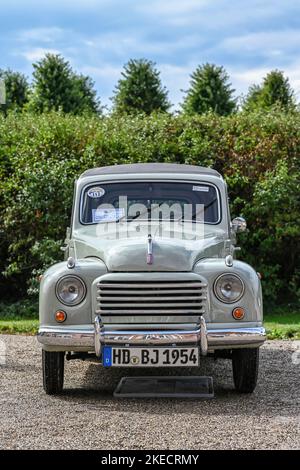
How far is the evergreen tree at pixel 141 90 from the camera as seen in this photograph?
27094 mm

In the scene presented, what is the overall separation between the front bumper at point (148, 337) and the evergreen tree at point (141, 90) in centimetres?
2059

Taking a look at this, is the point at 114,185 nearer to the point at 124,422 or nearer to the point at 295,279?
the point at 124,422

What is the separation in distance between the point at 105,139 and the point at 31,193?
1.73 meters

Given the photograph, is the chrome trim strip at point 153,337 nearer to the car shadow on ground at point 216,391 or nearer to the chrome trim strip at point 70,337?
the chrome trim strip at point 70,337

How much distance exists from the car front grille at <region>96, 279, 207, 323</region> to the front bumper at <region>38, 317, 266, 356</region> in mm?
126

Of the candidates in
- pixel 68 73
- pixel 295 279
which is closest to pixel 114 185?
pixel 295 279

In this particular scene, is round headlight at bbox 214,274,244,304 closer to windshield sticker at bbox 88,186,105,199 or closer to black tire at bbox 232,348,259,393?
black tire at bbox 232,348,259,393

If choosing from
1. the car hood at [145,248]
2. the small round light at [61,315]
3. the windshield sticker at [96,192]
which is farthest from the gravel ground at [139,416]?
the windshield sticker at [96,192]

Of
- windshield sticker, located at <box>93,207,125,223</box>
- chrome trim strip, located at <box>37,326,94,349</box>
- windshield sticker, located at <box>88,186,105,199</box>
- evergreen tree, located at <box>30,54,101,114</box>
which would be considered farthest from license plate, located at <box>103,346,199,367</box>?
evergreen tree, located at <box>30,54,101,114</box>

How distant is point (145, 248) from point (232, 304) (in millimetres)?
846

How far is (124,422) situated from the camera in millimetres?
6070

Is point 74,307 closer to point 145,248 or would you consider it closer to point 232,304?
point 145,248

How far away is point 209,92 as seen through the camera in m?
27.3

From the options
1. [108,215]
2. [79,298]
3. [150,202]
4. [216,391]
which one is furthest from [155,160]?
[79,298]
